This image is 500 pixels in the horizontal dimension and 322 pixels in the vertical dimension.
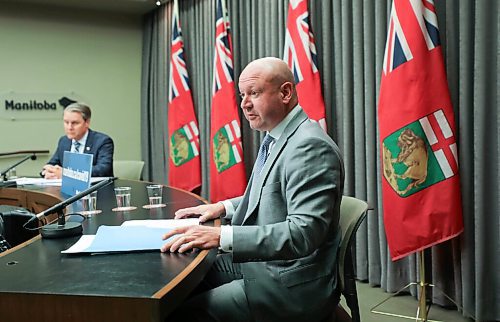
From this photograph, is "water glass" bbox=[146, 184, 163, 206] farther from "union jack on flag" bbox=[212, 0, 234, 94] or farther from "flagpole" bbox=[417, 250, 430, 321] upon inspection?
"union jack on flag" bbox=[212, 0, 234, 94]

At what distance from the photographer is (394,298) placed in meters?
2.97

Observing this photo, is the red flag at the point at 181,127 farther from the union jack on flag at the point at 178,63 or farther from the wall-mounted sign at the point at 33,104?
the wall-mounted sign at the point at 33,104

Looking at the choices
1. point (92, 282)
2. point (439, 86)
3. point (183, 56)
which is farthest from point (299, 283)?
point (183, 56)

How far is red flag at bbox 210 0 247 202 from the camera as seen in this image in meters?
4.13

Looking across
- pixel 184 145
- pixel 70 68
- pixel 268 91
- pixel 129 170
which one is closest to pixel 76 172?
pixel 268 91

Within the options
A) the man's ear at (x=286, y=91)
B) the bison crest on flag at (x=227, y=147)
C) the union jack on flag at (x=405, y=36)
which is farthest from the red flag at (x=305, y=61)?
the man's ear at (x=286, y=91)

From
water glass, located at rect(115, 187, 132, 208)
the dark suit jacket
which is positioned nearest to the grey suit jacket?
water glass, located at rect(115, 187, 132, 208)

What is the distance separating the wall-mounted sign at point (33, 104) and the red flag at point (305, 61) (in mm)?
3521

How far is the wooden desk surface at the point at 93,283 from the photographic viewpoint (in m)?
1.01

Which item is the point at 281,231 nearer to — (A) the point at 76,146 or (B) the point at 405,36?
(B) the point at 405,36

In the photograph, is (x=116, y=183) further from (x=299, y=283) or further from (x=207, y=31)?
(x=207, y=31)

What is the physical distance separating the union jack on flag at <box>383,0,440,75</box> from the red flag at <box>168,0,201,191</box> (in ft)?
9.04

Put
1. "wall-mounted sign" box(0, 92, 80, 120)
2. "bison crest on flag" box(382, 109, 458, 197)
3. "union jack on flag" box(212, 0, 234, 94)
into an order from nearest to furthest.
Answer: "bison crest on flag" box(382, 109, 458, 197), "union jack on flag" box(212, 0, 234, 94), "wall-mounted sign" box(0, 92, 80, 120)

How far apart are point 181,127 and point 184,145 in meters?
0.19
